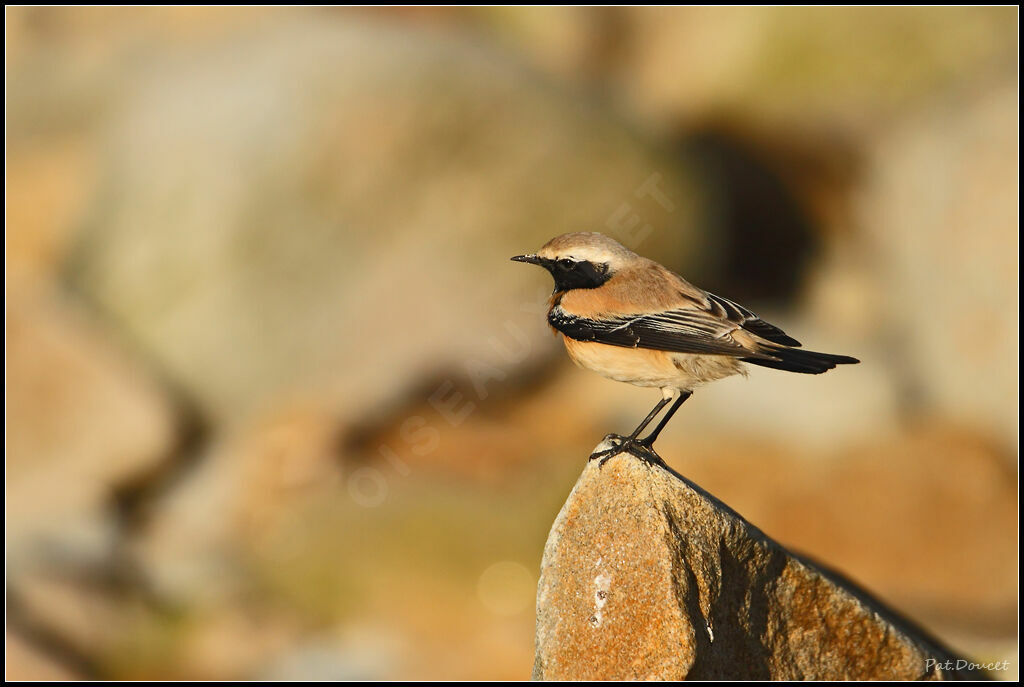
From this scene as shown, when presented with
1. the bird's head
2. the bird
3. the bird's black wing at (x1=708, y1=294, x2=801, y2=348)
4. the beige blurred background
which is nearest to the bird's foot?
the bird

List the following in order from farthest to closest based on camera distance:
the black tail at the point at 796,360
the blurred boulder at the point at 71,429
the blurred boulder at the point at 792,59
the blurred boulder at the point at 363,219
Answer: the blurred boulder at the point at 792,59
the blurred boulder at the point at 363,219
the blurred boulder at the point at 71,429
the black tail at the point at 796,360

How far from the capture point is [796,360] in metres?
6.45

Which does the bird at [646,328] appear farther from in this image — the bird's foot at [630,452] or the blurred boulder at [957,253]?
the blurred boulder at [957,253]

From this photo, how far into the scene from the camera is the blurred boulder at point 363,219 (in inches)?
586

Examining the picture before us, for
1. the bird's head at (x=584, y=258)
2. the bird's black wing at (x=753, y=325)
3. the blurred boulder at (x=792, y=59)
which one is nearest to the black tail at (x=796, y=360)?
the bird's black wing at (x=753, y=325)

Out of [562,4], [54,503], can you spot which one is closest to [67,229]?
[54,503]

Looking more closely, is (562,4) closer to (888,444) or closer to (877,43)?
(877,43)

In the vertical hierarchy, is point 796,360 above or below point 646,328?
below

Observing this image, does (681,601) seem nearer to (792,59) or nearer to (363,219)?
(363,219)

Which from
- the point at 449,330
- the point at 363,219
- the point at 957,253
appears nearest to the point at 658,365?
the point at 449,330

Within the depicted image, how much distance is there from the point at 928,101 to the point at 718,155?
3164 millimetres

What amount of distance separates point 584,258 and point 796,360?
1543 mm

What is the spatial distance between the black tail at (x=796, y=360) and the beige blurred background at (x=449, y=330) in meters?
7.08

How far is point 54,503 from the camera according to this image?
579 inches
